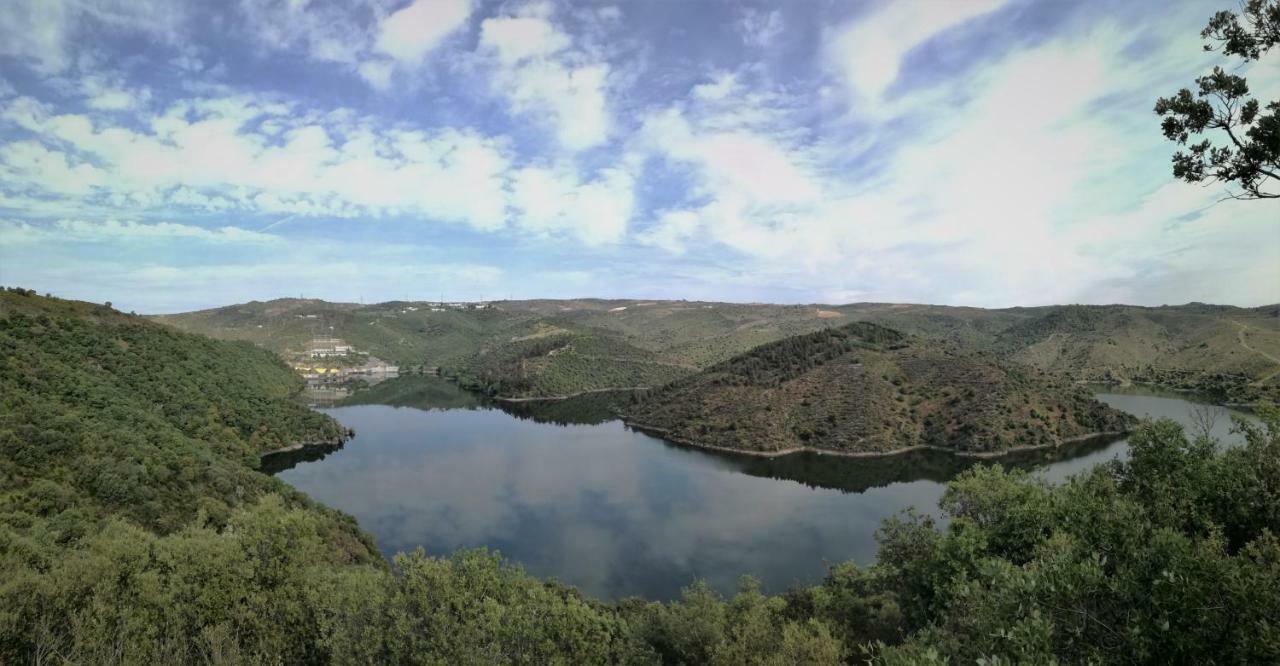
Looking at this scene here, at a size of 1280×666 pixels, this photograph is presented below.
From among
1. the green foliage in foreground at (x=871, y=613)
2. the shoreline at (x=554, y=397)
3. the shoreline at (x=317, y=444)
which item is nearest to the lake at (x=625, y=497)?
the shoreline at (x=317, y=444)

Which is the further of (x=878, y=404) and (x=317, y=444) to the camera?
(x=878, y=404)

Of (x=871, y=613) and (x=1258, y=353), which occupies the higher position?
(x=1258, y=353)

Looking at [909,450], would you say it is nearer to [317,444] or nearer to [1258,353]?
[317,444]

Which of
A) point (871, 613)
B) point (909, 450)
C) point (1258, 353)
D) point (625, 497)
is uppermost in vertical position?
point (1258, 353)

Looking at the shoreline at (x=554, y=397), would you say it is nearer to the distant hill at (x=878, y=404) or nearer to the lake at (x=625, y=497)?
the lake at (x=625, y=497)

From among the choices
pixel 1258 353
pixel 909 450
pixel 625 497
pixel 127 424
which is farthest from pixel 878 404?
pixel 1258 353

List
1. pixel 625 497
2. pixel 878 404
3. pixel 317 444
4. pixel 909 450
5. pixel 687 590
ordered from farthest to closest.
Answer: pixel 878 404 → pixel 317 444 → pixel 909 450 → pixel 625 497 → pixel 687 590
